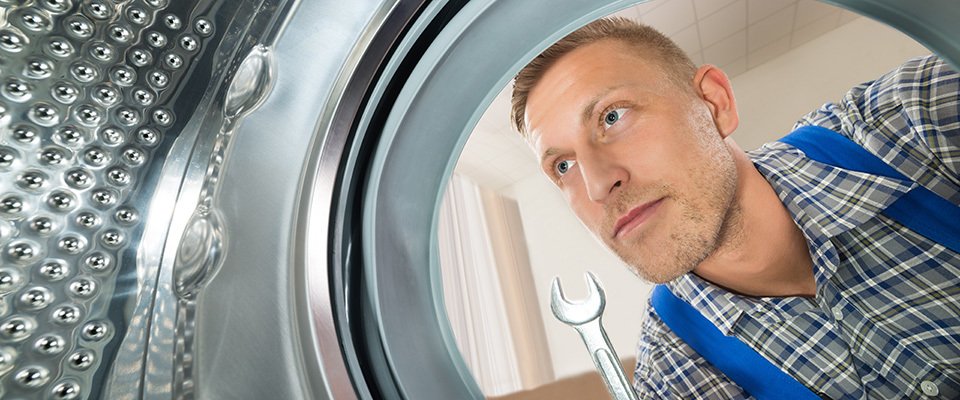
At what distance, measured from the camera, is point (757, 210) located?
93 cm

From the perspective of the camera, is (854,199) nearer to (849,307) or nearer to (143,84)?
(849,307)

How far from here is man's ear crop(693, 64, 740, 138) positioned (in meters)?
1.04

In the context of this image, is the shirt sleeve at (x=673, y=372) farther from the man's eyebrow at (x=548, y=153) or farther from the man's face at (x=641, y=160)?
the man's eyebrow at (x=548, y=153)

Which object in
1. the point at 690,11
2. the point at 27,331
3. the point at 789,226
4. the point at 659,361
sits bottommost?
the point at 659,361

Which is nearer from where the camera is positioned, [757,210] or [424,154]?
[424,154]

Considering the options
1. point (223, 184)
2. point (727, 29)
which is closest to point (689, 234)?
point (223, 184)

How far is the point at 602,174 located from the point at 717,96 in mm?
412

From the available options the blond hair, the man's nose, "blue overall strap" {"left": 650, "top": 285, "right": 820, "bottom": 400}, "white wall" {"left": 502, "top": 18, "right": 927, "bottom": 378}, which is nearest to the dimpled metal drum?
the man's nose

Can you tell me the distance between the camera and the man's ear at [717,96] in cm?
104

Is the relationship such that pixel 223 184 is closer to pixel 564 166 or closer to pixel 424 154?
pixel 424 154

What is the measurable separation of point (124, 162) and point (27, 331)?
0.07 metres

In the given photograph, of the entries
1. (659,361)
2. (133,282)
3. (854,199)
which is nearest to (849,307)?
(854,199)

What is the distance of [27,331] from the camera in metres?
0.16

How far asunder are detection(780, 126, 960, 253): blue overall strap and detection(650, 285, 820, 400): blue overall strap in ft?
1.07
